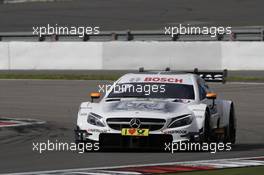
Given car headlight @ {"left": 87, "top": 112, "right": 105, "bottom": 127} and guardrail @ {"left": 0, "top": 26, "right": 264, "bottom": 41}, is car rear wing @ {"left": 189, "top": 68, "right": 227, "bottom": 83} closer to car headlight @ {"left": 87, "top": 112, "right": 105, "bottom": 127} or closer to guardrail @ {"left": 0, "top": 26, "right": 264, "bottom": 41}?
car headlight @ {"left": 87, "top": 112, "right": 105, "bottom": 127}

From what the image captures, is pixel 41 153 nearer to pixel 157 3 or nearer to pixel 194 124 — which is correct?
pixel 194 124

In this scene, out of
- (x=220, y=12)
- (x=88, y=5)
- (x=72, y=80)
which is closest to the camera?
(x=72, y=80)

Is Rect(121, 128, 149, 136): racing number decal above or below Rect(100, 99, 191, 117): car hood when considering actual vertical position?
below

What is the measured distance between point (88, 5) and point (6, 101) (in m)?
25.4

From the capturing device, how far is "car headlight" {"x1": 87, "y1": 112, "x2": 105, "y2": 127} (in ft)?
47.4

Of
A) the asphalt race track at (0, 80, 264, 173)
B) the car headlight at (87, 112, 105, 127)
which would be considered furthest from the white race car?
the asphalt race track at (0, 80, 264, 173)

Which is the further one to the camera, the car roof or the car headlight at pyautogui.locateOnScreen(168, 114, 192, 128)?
the car roof

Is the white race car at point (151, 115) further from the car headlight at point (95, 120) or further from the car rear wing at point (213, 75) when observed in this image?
the car rear wing at point (213, 75)

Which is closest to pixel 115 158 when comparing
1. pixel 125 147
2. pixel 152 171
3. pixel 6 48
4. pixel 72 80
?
pixel 125 147

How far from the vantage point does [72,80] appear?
32.0 metres

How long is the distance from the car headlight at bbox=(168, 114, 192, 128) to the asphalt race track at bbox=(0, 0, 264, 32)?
1121 inches

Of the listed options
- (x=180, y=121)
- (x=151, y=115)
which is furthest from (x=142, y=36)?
(x=151, y=115)

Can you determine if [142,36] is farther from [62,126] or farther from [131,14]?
[62,126]

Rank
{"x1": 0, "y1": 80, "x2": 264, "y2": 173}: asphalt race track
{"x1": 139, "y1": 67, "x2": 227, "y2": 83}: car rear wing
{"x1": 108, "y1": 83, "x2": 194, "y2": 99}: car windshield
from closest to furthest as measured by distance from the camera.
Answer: {"x1": 0, "y1": 80, "x2": 264, "y2": 173}: asphalt race track → {"x1": 108, "y1": 83, "x2": 194, "y2": 99}: car windshield → {"x1": 139, "y1": 67, "x2": 227, "y2": 83}: car rear wing
